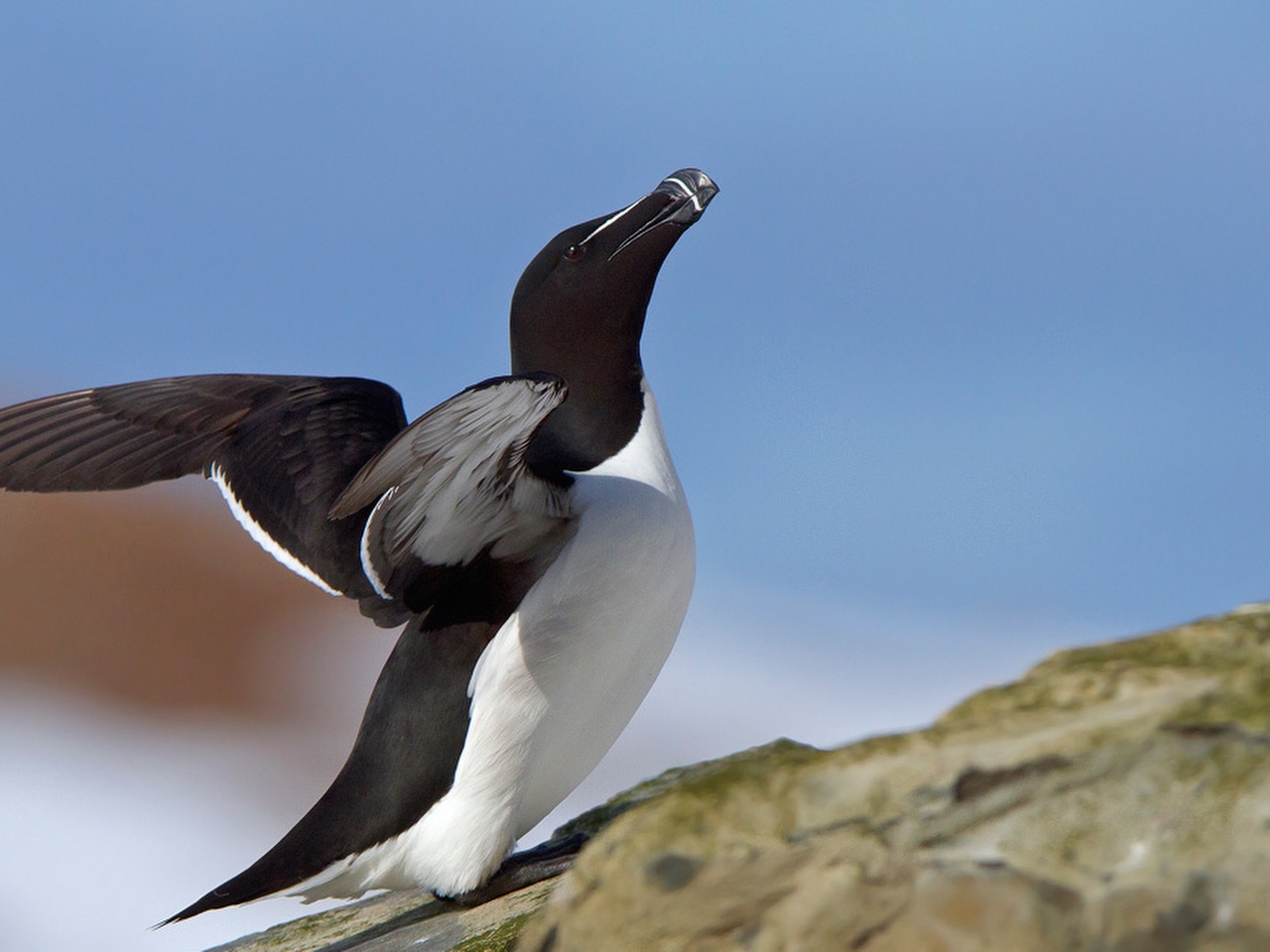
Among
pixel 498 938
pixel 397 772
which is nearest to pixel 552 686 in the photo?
pixel 397 772

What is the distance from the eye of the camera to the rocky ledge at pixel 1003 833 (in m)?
1.79

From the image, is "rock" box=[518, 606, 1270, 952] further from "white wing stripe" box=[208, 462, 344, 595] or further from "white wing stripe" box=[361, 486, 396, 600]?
"white wing stripe" box=[208, 462, 344, 595]

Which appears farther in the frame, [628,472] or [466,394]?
[628,472]

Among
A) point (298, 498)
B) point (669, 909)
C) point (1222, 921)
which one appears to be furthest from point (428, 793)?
point (1222, 921)

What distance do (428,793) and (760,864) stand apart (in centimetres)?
203

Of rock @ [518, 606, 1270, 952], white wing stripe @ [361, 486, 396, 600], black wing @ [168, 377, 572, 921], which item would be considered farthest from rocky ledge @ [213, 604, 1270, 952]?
black wing @ [168, 377, 572, 921]

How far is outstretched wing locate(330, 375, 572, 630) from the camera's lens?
10.2ft

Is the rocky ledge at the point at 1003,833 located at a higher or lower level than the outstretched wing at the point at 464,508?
lower

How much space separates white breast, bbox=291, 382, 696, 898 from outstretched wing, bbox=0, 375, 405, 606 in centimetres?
46

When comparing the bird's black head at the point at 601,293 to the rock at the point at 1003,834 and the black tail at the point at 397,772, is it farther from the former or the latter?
the rock at the point at 1003,834

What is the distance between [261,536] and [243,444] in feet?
1.06

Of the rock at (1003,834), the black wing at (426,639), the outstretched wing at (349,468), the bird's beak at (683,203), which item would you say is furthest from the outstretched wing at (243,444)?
the rock at (1003,834)

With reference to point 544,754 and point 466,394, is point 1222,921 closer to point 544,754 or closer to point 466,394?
point 466,394

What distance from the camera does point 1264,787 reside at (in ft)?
5.92
